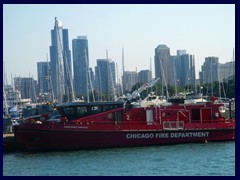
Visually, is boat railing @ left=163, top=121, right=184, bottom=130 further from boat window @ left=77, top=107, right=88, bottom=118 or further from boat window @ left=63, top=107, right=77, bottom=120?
boat window @ left=63, top=107, right=77, bottom=120

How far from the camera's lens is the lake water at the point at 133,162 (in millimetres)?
17922

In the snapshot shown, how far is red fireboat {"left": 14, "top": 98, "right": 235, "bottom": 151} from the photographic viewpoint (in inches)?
947

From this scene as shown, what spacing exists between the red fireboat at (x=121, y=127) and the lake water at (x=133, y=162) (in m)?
0.68

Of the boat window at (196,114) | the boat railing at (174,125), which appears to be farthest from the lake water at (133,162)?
the boat window at (196,114)

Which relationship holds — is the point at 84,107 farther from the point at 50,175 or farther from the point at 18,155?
the point at 50,175

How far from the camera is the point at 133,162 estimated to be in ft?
65.1

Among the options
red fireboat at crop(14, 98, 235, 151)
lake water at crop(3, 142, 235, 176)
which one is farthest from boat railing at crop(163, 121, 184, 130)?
lake water at crop(3, 142, 235, 176)

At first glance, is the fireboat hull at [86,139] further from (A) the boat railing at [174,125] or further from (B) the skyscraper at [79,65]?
(B) the skyscraper at [79,65]

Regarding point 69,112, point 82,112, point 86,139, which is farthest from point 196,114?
point 69,112

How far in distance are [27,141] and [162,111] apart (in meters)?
7.29

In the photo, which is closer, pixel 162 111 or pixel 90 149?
pixel 90 149
